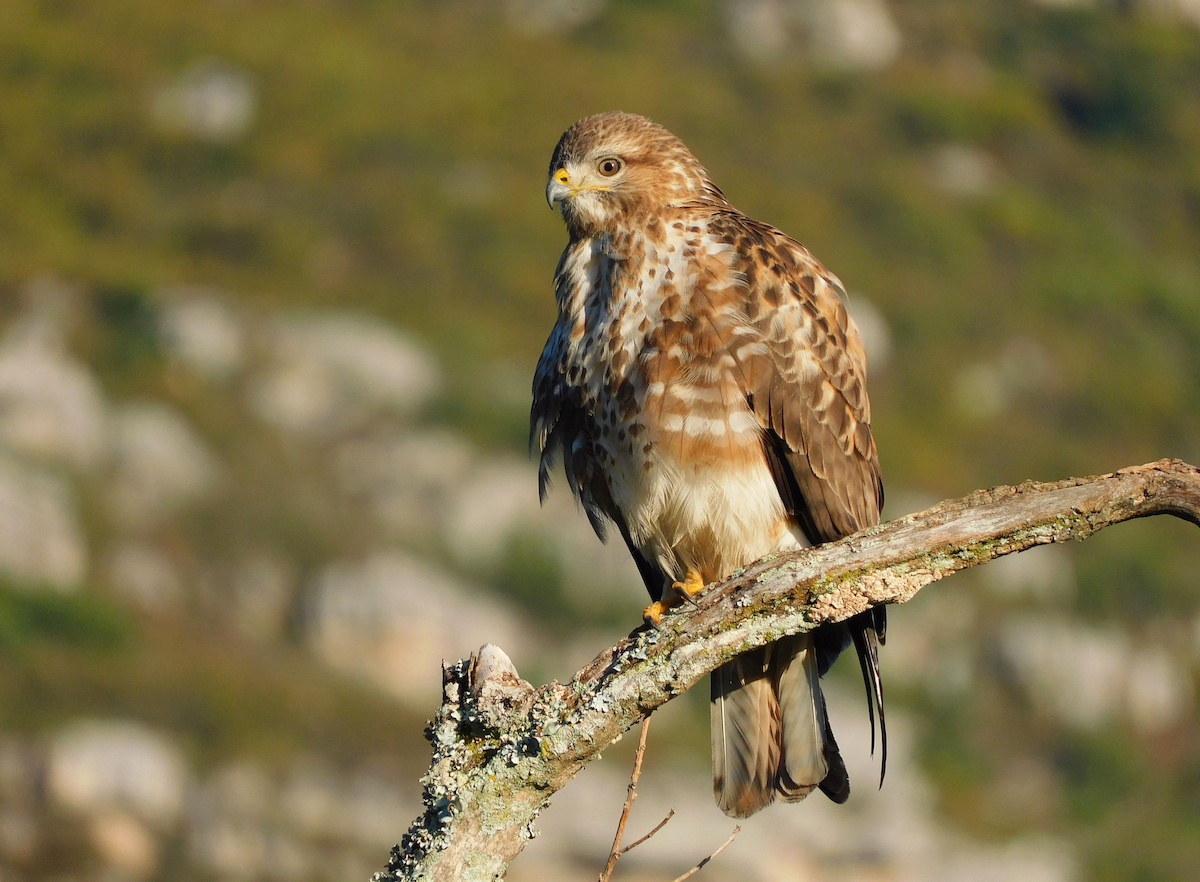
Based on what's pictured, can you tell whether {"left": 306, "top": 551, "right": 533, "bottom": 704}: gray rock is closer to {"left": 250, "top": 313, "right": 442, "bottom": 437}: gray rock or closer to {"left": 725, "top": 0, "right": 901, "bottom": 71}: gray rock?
{"left": 250, "top": 313, "right": 442, "bottom": 437}: gray rock

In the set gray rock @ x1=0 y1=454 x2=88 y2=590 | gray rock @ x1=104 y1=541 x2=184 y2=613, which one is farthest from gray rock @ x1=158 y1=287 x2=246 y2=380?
gray rock @ x1=104 y1=541 x2=184 y2=613

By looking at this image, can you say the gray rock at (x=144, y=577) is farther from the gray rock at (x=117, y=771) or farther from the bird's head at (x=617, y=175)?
the bird's head at (x=617, y=175)

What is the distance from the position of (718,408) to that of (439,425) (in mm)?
12409

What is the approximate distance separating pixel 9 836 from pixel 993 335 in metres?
15.2

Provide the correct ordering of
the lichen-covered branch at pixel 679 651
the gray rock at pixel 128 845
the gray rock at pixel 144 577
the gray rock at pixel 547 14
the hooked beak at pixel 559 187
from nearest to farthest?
the lichen-covered branch at pixel 679 651
the hooked beak at pixel 559 187
the gray rock at pixel 128 845
the gray rock at pixel 144 577
the gray rock at pixel 547 14

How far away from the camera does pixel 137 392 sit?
654 inches

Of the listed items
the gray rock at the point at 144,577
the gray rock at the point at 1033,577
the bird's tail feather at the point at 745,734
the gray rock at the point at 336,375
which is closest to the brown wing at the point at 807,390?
the bird's tail feather at the point at 745,734

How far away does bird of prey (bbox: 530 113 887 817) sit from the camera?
15.4 feet

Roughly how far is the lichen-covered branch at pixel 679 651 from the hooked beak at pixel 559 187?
2.02m

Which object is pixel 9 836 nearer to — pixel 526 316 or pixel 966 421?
pixel 526 316

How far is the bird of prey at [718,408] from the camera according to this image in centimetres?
470

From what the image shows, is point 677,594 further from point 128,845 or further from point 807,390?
point 128,845

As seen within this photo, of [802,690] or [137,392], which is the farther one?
[137,392]

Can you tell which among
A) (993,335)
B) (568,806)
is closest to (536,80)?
(993,335)
